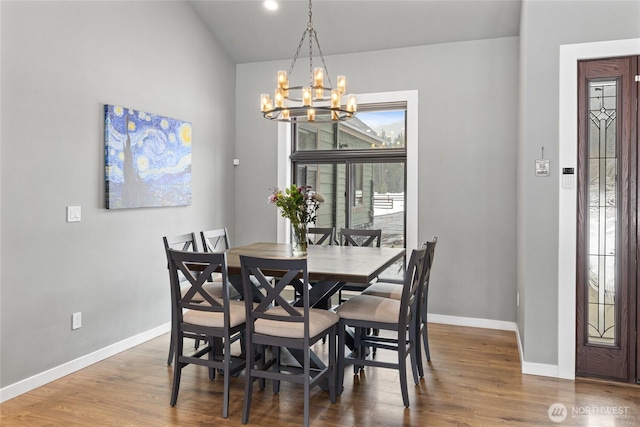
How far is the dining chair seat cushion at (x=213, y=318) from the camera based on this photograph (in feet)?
9.61

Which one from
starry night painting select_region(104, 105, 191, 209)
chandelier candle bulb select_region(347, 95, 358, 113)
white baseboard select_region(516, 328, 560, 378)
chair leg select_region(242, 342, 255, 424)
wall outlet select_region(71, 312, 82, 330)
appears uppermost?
chandelier candle bulb select_region(347, 95, 358, 113)

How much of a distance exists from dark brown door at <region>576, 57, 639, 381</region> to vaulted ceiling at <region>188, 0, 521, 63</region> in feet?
4.56

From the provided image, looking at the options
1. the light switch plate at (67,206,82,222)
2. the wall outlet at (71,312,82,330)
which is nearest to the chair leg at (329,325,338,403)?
the wall outlet at (71,312,82,330)

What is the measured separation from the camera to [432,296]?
4918 mm

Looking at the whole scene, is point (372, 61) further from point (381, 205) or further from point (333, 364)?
point (333, 364)

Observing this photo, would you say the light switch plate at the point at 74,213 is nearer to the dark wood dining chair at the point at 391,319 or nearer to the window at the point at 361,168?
the dark wood dining chair at the point at 391,319

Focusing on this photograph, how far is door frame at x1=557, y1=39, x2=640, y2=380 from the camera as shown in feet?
11.0

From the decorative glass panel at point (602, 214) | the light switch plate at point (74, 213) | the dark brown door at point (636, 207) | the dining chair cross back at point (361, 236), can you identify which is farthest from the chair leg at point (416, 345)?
the light switch plate at point (74, 213)

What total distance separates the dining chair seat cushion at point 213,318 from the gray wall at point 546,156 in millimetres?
2150

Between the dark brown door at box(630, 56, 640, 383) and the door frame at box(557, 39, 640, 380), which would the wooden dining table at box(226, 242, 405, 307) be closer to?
the door frame at box(557, 39, 640, 380)

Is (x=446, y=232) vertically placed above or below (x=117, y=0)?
below

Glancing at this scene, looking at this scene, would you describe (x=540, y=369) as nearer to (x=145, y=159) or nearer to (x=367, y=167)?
(x=367, y=167)

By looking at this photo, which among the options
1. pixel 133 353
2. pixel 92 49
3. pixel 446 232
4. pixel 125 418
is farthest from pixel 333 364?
pixel 92 49

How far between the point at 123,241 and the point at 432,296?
309 cm
